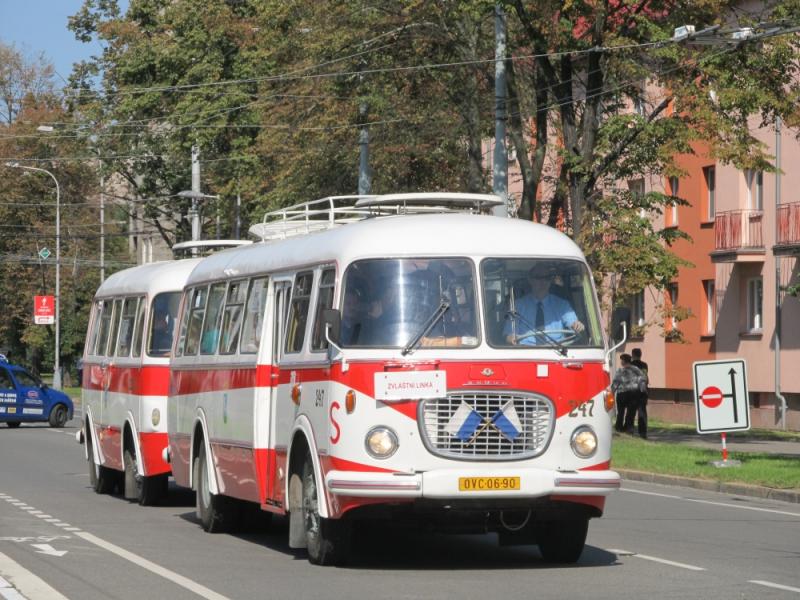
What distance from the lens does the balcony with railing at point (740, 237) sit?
48000mm

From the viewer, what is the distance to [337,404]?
13039 millimetres

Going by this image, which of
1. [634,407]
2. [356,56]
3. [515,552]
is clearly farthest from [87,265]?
[515,552]

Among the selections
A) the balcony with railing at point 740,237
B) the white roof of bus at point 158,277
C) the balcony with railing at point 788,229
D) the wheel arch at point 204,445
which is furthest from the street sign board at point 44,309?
the wheel arch at point 204,445

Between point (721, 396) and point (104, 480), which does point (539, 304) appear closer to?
point (104, 480)

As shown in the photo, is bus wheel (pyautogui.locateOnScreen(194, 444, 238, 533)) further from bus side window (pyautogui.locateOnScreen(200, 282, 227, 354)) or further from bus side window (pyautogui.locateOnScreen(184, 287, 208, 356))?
bus side window (pyautogui.locateOnScreen(184, 287, 208, 356))

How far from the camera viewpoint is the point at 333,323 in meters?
13.1

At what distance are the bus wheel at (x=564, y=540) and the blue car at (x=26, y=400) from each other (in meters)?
32.2

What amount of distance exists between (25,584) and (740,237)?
126 feet

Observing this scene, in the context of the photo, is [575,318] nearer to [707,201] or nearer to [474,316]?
[474,316]

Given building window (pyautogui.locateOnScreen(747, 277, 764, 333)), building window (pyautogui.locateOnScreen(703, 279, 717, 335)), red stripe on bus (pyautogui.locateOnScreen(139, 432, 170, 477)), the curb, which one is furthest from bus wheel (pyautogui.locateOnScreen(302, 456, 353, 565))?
building window (pyautogui.locateOnScreen(703, 279, 717, 335))

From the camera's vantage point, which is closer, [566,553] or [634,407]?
[566,553]

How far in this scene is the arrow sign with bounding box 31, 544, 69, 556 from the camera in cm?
1434

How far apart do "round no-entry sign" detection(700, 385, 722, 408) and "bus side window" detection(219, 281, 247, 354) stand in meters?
10.1

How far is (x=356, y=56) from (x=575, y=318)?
2777 cm
